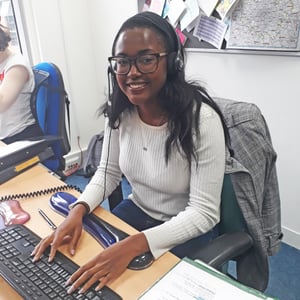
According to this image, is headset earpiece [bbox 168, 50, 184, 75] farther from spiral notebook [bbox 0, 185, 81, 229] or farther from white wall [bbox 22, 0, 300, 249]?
white wall [bbox 22, 0, 300, 249]

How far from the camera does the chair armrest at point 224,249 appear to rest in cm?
80

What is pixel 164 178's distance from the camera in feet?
3.38

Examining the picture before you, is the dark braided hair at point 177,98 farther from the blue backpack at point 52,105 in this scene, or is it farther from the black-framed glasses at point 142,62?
the blue backpack at point 52,105

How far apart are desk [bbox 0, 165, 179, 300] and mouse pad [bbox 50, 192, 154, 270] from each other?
1 centimetres

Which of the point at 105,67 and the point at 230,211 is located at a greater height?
the point at 105,67

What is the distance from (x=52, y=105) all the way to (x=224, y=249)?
1.21 m

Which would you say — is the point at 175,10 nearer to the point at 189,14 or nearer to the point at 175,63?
the point at 189,14

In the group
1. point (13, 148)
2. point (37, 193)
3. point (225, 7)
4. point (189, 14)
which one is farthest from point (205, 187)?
point (189, 14)

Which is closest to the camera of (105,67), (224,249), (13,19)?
(224,249)

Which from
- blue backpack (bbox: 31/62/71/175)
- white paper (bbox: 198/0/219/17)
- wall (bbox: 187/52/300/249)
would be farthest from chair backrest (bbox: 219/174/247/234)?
white paper (bbox: 198/0/219/17)

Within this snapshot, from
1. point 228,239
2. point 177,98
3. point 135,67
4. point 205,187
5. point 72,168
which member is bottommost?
point 72,168

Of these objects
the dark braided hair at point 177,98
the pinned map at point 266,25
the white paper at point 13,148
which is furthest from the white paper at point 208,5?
the white paper at point 13,148

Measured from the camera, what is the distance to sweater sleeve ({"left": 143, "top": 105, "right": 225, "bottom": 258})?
907mm

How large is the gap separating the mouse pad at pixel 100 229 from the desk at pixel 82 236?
15mm
